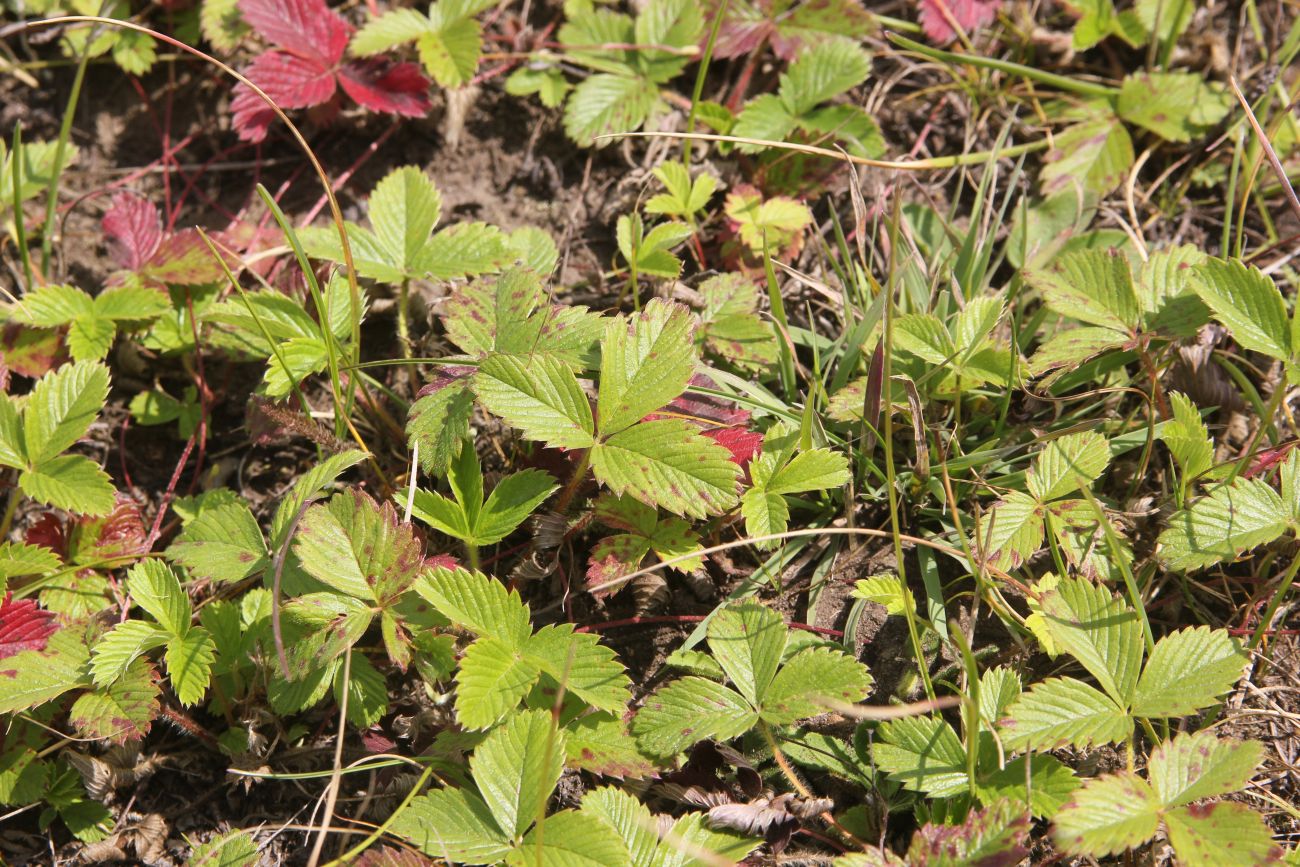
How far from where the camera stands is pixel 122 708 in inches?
69.2

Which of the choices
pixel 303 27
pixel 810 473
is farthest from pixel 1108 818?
pixel 303 27

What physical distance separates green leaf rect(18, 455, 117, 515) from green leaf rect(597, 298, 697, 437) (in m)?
1.11

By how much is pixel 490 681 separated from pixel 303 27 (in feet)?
6.35

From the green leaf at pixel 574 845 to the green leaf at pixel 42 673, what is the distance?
94 centimetres

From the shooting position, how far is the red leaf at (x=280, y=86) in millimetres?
2498

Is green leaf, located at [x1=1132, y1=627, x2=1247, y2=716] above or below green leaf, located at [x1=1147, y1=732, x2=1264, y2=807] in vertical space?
above

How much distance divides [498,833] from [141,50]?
2.45 meters

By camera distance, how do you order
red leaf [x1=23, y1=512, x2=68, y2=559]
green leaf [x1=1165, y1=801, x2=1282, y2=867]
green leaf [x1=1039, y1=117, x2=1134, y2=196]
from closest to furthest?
green leaf [x1=1165, y1=801, x2=1282, y2=867]
red leaf [x1=23, y1=512, x2=68, y2=559]
green leaf [x1=1039, y1=117, x2=1134, y2=196]

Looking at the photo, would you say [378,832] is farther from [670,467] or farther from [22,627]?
[22,627]

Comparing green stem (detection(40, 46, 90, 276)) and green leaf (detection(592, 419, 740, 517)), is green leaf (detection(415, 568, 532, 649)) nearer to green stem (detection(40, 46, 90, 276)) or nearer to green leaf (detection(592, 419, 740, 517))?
green leaf (detection(592, 419, 740, 517))

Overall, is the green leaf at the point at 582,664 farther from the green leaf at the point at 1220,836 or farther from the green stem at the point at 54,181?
the green stem at the point at 54,181

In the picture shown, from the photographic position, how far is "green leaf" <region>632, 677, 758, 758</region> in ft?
5.34

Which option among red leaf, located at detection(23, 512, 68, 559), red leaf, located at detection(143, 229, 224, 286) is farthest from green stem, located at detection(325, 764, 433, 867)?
red leaf, located at detection(143, 229, 224, 286)

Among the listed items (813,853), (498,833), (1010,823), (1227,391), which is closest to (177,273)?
(498,833)
